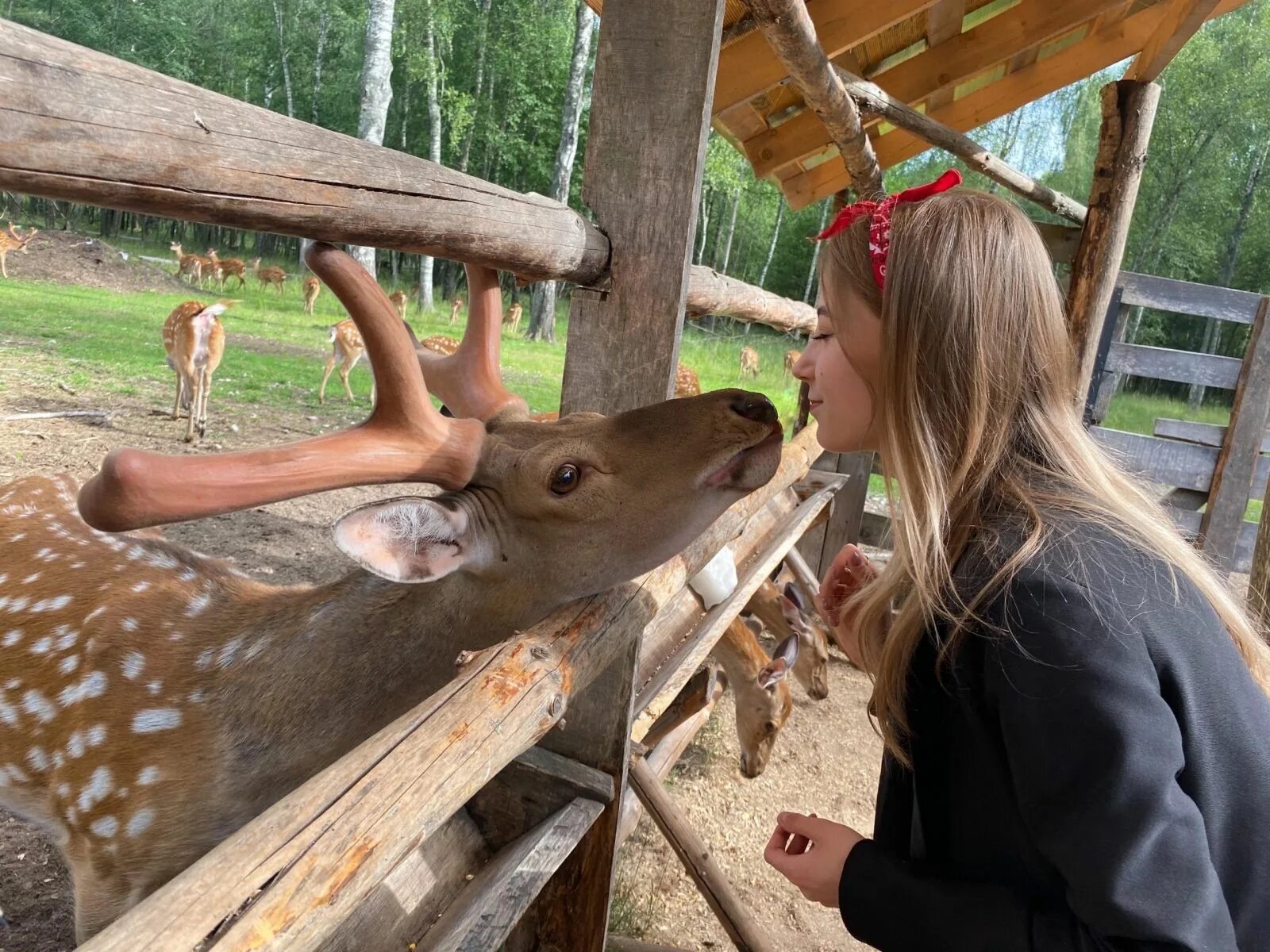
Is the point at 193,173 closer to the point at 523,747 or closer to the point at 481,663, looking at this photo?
the point at 481,663

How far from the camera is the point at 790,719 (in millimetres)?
5539

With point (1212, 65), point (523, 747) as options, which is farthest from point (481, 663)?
point (1212, 65)

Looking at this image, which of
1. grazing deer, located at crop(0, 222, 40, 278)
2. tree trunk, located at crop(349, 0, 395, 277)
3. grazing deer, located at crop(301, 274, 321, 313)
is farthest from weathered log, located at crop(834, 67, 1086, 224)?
grazing deer, located at crop(301, 274, 321, 313)

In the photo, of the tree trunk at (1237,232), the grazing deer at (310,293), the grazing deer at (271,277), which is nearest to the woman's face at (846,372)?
the grazing deer at (310,293)

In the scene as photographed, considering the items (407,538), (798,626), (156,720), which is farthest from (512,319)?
(407,538)

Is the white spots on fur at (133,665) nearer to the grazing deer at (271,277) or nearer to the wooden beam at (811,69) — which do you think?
the wooden beam at (811,69)

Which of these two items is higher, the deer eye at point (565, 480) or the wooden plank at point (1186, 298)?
the wooden plank at point (1186, 298)

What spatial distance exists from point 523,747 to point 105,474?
2.56 feet

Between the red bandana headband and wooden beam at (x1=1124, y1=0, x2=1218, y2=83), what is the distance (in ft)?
11.9

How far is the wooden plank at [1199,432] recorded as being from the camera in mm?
6770

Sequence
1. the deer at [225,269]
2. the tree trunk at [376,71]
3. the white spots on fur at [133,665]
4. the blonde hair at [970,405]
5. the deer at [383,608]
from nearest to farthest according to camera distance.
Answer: the blonde hair at [970,405] < the deer at [383,608] < the white spots on fur at [133,665] < the tree trunk at [376,71] < the deer at [225,269]

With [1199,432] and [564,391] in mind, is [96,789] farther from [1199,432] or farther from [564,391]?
[1199,432]

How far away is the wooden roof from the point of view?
13.6 feet

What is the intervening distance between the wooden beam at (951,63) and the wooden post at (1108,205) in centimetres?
90
